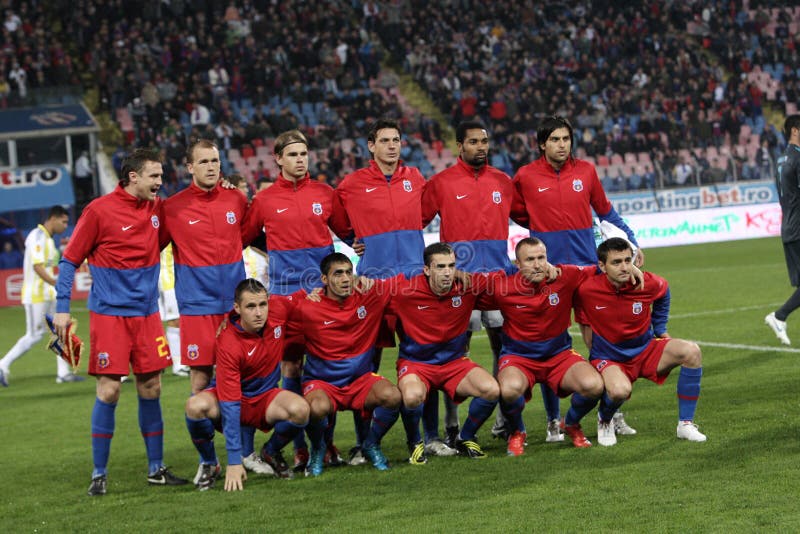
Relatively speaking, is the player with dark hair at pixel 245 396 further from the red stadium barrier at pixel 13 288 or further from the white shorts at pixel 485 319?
the red stadium barrier at pixel 13 288

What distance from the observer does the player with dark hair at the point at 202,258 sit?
6992 mm

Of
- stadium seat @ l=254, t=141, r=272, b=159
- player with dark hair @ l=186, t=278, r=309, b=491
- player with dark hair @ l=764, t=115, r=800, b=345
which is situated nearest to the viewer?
player with dark hair @ l=186, t=278, r=309, b=491

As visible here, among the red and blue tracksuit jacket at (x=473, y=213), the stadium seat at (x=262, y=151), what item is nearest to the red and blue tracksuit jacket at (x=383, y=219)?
the red and blue tracksuit jacket at (x=473, y=213)

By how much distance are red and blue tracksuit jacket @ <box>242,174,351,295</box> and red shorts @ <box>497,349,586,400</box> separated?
57.0 inches

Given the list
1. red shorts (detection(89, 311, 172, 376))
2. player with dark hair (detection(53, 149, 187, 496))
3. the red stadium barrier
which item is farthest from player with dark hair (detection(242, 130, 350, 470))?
the red stadium barrier

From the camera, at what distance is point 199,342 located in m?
6.98

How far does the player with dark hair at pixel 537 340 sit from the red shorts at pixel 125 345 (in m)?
2.22

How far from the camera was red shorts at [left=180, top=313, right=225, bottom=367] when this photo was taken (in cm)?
698

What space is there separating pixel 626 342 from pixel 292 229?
7.99ft

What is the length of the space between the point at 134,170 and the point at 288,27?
987 inches

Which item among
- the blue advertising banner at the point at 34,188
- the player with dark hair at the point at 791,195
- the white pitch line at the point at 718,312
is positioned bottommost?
the white pitch line at the point at 718,312

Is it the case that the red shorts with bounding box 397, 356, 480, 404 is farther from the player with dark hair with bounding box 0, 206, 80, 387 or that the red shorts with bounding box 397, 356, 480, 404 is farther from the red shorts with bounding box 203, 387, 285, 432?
the player with dark hair with bounding box 0, 206, 80, 387

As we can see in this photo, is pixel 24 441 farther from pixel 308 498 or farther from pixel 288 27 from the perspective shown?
pixel 288 27

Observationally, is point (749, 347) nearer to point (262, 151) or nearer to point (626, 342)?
point (626, 342)
